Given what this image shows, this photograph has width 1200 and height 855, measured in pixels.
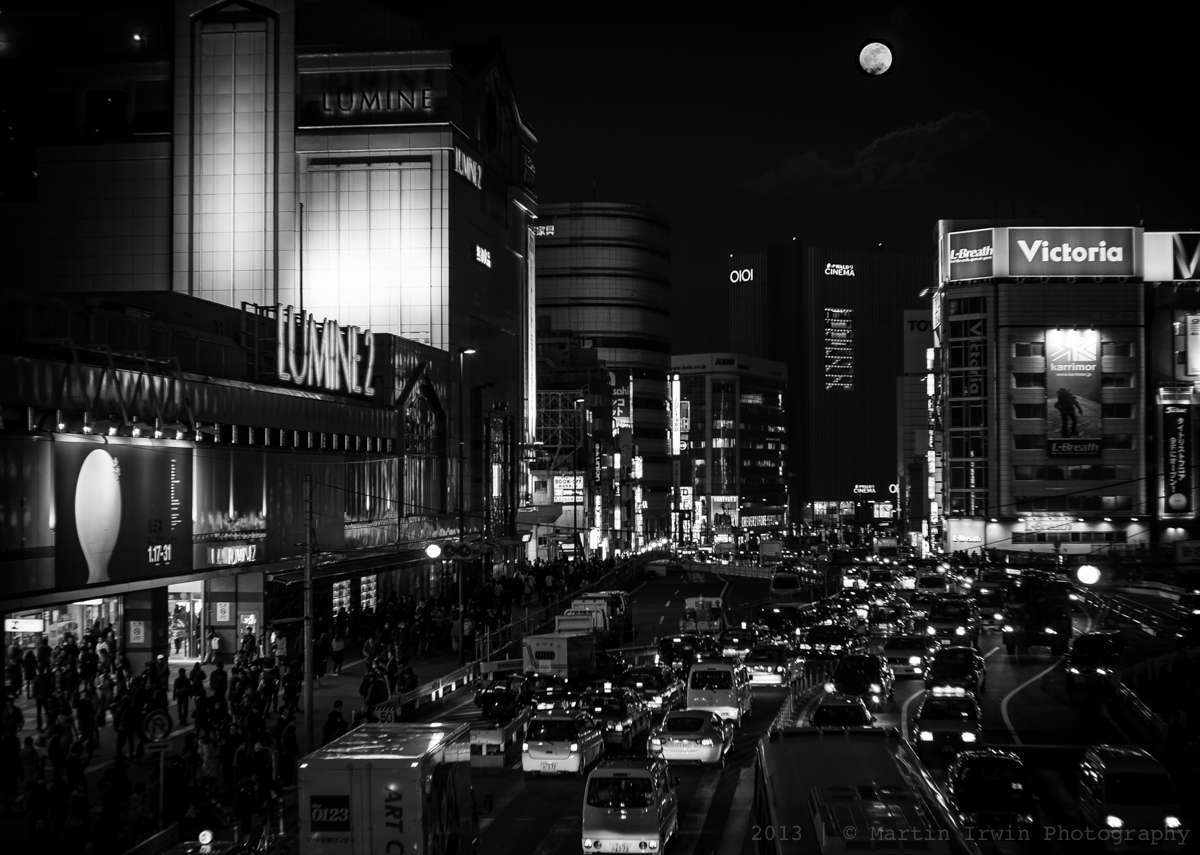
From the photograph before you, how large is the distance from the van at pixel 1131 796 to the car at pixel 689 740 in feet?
29.2

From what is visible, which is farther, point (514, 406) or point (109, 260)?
point (514, 406)

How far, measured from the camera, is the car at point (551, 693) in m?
31.4

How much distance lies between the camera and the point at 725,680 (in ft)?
115

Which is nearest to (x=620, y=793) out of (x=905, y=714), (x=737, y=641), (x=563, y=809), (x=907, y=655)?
(x=563, y=809)

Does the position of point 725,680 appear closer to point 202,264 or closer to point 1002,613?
point 1002,613

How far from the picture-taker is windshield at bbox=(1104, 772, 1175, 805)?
70.0ft

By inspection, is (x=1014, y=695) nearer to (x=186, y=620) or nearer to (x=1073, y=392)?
(x=186, y=620)

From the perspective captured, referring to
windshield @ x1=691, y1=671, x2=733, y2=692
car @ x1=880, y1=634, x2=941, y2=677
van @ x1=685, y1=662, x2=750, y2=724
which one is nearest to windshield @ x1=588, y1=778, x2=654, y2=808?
van @ x1=685, y1=662, x2=750, y2=724

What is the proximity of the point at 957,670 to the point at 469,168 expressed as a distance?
46122 mm

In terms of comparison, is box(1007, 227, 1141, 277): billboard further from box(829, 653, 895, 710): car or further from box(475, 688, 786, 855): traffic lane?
box(475, 688, 786, 855): traffic lane

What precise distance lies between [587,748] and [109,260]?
52.8 m

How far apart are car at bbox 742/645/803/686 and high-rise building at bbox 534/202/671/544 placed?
11770 centimetres

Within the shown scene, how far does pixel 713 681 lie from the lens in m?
35.2

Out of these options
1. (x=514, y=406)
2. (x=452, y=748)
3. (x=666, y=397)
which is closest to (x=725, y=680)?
(x=452, y=748)
